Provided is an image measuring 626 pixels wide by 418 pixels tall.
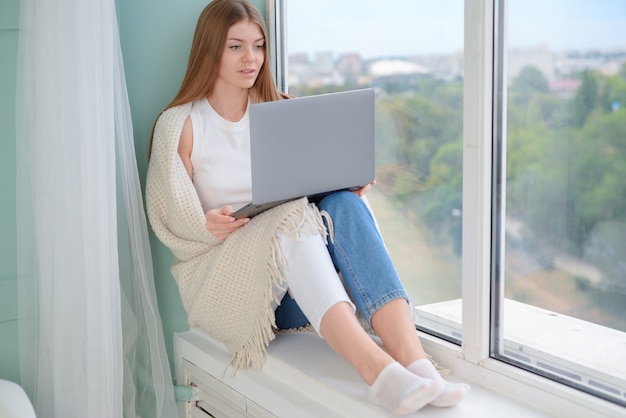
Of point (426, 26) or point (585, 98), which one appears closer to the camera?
point (585, 98)

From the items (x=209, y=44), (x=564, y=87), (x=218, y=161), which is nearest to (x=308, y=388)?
(x=218, y=161)

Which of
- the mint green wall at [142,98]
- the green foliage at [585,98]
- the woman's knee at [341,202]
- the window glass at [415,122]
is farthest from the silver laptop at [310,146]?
the mint green wall at [142,98]

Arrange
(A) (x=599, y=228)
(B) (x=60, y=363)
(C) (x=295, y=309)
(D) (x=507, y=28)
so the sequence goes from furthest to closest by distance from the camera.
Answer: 1. (C) (x=295, y=309)
2. (B) (x=60, y=363)
3. (D) (x=507, y=28)
4. (A) (x=599, y=228)

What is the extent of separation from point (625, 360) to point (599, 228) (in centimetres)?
25

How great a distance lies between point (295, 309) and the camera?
192cm

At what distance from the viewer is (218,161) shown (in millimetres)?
2037

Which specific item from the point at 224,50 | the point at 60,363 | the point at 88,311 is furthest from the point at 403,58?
the point at 60,363

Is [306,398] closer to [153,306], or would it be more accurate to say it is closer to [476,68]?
[153,306]

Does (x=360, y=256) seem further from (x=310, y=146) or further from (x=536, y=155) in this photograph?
(x=536, y=155)

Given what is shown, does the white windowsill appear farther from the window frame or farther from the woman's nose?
the woman's nose

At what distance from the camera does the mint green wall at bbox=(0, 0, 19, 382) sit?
6.15ft

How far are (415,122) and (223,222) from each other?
21.2 inches

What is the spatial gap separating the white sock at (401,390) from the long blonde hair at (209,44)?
99 centimetres

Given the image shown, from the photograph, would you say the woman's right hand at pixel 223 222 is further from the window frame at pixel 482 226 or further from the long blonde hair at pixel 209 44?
the window frame at pixel 482 226
